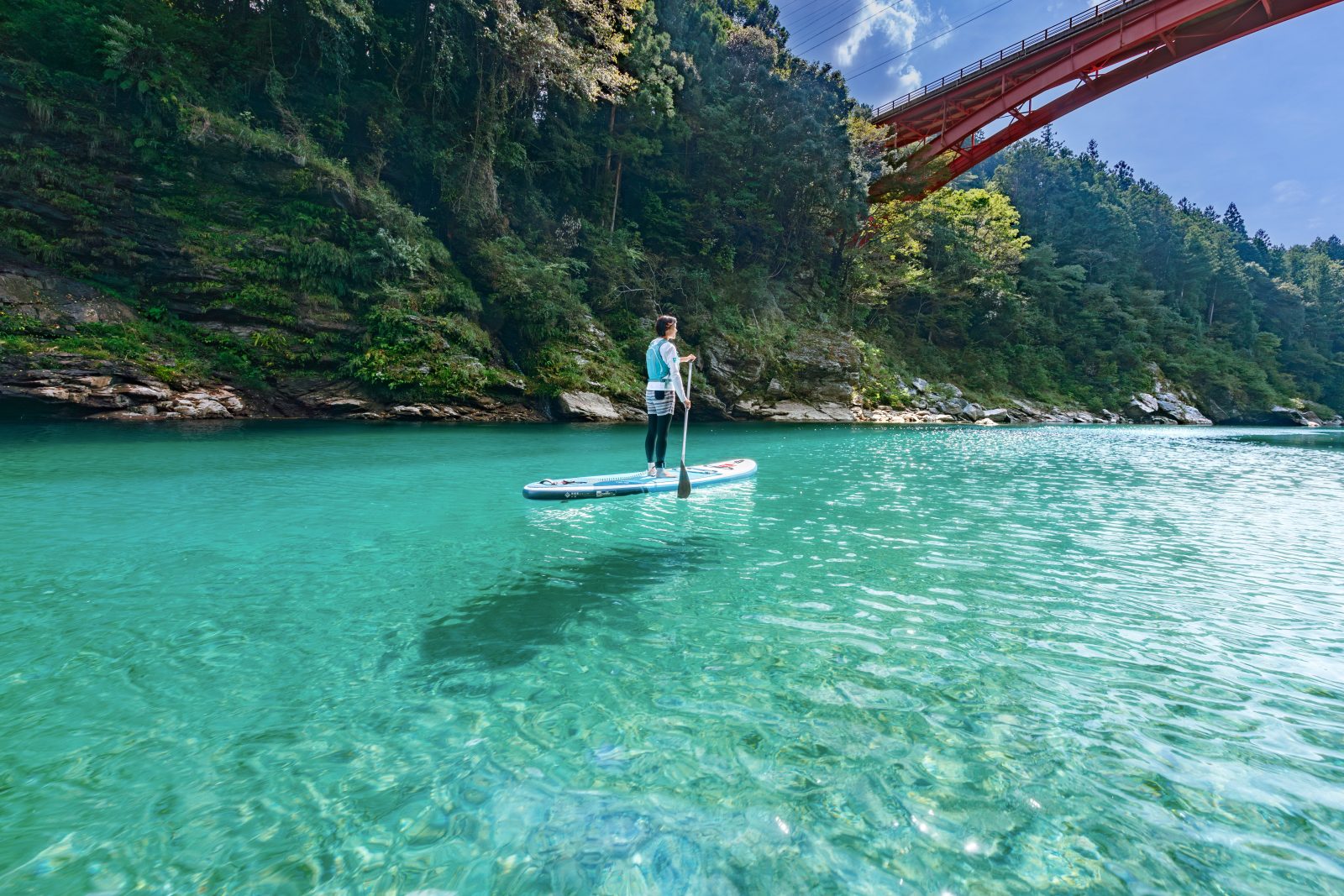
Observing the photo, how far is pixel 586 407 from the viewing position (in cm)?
2186

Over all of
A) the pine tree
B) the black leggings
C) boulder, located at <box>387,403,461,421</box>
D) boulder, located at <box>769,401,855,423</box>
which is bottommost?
boulder, located at <box>387,403,461,421</box>

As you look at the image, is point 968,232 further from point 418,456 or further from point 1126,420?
point 418,456

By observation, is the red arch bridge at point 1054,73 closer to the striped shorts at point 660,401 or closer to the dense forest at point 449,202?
the dense forest at point 449,202

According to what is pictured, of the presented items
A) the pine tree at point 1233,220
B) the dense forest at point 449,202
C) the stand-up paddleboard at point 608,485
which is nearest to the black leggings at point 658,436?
the stand-up paddleboard at point 608,485

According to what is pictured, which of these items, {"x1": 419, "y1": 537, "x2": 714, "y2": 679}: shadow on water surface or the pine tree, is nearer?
{"x1": 419, "y1": 537, "x2": 714, "y2": 679}: shadow on water surface

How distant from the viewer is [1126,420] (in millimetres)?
42938

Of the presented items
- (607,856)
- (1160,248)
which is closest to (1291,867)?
(607,856)

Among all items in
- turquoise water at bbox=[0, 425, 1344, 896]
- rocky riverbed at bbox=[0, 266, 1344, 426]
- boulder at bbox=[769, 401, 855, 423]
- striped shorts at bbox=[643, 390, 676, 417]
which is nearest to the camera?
turquoise water at bbox=[0, 425, 1344, 896]

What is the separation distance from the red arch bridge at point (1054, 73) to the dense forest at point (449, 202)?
9.67 ft

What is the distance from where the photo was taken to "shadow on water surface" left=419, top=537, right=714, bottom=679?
11.5 ft

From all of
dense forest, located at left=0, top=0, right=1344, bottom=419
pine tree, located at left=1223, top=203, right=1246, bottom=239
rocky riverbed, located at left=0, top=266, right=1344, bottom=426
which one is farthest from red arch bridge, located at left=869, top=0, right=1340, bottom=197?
pine tree, located at left=1223, top=203, right=1246, bottom=239

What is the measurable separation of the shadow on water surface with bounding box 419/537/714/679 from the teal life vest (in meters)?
3.12

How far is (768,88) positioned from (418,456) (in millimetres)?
27843

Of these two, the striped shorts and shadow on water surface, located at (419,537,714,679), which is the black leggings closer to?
the striped shorts
